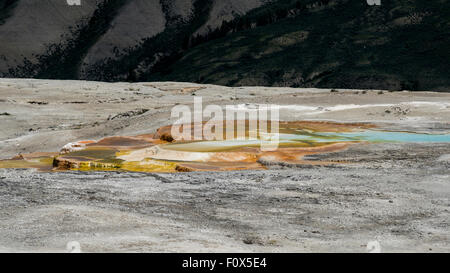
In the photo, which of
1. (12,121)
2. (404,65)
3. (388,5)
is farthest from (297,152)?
(388,5)

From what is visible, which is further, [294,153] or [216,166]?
[294,153]

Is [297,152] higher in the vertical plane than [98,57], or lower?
lower

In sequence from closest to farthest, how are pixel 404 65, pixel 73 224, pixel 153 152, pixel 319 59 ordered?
pixel 73 224, pixel 153 152, pixel 404 65, pixel 319 59

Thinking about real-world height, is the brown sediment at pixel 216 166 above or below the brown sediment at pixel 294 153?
below

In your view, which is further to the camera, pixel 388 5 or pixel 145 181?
pixel 388 5

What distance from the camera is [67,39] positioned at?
2318 inches

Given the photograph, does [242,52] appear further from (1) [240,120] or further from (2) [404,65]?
(1) [240,120]

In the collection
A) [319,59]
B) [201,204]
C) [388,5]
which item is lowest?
[201,204]

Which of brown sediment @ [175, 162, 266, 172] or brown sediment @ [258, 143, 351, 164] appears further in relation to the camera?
brown sediment @ [258, 143, 351, 164]

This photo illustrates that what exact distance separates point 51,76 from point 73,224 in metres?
51.9

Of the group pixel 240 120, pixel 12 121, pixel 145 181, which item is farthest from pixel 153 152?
pixel 12 121

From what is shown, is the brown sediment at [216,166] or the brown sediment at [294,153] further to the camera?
the brown sediment at [294,153]

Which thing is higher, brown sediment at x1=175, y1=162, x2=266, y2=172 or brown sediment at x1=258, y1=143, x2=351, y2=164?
brown sediment at x1=258, y1=143, x2=351, y2=164

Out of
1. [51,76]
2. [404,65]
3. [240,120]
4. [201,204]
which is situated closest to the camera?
[201,204]
